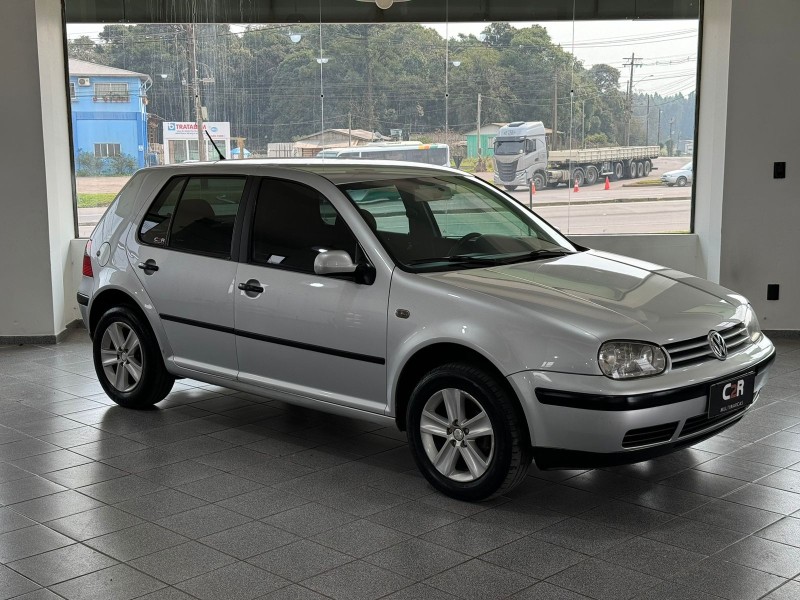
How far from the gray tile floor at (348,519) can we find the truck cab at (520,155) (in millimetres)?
4148

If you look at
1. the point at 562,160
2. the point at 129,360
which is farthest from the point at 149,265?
the point at 562,160

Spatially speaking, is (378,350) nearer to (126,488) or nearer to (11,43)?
(126,488)

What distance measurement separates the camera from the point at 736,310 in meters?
4.80

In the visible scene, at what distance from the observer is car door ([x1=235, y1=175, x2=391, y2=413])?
16.0 feet

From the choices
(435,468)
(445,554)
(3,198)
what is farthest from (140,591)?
(3,198)

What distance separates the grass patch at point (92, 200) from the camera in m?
9.60

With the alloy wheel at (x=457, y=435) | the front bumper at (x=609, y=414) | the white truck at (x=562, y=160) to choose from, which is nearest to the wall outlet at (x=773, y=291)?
the white truck at (x=562, y=160)

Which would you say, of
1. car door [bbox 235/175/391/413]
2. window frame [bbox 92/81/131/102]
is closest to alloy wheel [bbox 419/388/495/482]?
car door [bbox 235/175/391/413]

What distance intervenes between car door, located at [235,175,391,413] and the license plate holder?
5.16ft

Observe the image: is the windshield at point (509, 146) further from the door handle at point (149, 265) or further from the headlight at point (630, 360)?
the headlight at point (630, 360)

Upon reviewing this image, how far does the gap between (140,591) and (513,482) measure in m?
1.72

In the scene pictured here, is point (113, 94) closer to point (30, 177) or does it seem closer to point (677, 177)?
point (30, 177)

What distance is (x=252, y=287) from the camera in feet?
17.5

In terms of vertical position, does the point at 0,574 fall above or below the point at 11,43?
below
